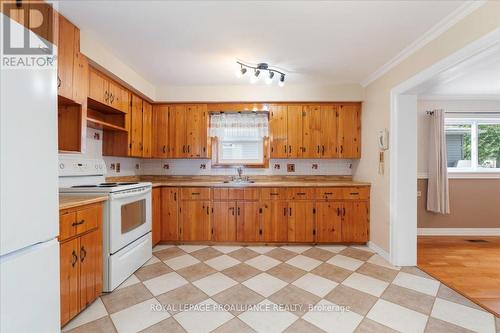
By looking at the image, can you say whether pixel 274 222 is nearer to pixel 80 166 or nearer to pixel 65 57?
pixel 80 166

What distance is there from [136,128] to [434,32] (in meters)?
3.64

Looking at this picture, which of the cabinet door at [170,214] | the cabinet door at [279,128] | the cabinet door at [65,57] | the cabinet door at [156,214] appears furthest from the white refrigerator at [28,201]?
the cabinet door at [279,128]

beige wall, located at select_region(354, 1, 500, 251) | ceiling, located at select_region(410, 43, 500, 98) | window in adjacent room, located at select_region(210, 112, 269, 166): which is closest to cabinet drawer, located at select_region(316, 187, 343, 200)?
beige wall, located at select_region(354, 1, 500, 251)

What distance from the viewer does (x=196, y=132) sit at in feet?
12.1

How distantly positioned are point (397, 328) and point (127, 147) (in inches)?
135

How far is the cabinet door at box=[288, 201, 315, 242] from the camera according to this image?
332 cm

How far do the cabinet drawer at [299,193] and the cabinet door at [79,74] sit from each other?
8.88 feet

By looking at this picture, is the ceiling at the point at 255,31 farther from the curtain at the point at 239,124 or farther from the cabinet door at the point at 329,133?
the curtain at the point at 239,124

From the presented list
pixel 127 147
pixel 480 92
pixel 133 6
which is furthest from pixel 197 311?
pixel 480 92

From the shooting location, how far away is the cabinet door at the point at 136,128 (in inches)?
123

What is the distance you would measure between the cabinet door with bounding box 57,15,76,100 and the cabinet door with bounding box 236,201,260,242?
237 cm

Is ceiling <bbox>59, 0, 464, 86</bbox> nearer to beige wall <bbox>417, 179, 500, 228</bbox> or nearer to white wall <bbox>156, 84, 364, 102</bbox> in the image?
white wall <bbox>156, 84, 364, 102</bbox>

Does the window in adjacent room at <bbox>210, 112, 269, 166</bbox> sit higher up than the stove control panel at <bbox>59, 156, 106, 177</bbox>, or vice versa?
the window in adjacent room at <bbox>210, 112, 269, 166</bbox>

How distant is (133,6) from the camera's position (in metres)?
1.78
